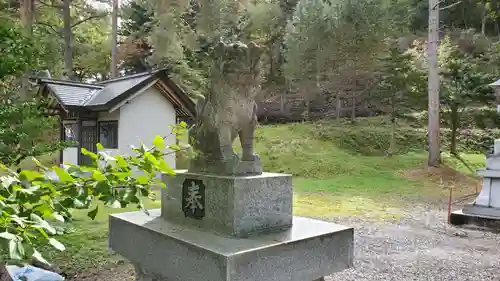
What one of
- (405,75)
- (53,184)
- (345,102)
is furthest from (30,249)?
(345,102)

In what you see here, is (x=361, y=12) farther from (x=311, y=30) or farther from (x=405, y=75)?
(x=405, y=75)

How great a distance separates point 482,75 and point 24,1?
15.5 metres

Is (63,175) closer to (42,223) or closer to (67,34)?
(42,223)

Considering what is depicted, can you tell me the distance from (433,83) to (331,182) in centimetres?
521

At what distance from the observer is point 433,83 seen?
13297 millimetres

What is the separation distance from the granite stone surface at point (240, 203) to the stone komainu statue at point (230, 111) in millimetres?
141

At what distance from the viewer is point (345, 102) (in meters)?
22.2

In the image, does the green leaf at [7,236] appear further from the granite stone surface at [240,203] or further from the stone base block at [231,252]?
the granite stone surface at [240,203]

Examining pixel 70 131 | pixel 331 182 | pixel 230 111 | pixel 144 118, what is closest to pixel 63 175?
pixel 230 111

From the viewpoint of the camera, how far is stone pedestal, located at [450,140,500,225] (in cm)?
702

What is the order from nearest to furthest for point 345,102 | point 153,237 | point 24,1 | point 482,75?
1. point 153,237
2. point 24,1
3. point 482,75
4. point 345,102

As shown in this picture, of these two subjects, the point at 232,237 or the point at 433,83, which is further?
the point at 433,83

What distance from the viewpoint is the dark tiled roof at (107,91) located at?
1198cm

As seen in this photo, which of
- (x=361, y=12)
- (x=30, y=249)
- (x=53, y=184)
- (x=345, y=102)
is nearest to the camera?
(x=30, y=249)
